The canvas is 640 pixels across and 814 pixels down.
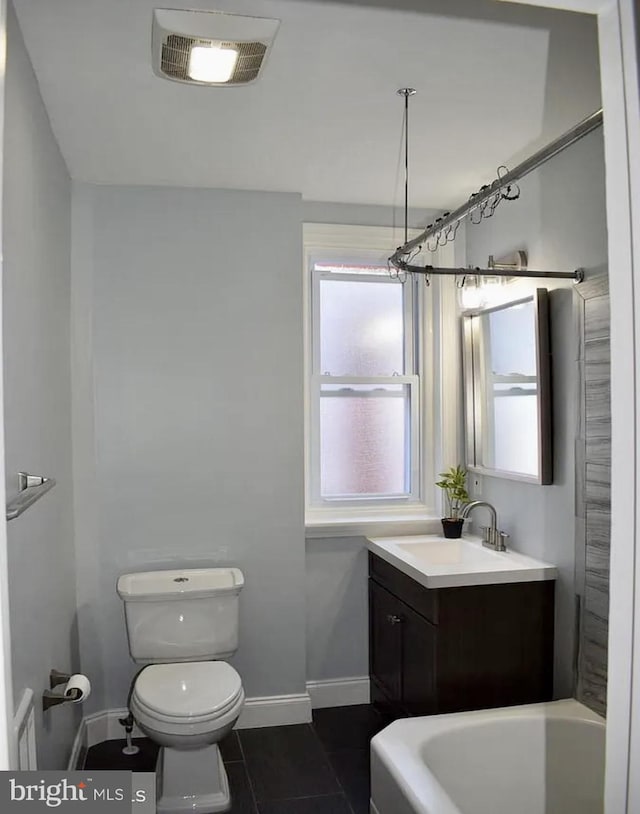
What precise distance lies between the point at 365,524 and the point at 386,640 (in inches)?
21.5

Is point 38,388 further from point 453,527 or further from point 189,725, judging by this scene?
point 453,527

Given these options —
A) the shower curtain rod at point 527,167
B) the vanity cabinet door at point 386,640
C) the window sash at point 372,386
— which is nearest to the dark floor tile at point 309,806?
the vanity cabinet door at point 386,640

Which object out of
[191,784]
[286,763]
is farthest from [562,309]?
[191,784]

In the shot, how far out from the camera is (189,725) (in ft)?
8.06

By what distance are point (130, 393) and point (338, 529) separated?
1173 millimetres

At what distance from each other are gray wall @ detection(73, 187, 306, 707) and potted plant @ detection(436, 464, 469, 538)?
71 centimetres

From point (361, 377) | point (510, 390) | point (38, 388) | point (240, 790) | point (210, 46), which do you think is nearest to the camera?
point (210, 46)

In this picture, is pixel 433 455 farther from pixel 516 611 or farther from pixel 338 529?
pixel 516 611

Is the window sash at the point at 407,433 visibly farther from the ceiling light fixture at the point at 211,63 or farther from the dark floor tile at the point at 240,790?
the ceiling light fixture at the point at 211,63

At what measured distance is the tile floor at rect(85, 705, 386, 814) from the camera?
8.53 feet

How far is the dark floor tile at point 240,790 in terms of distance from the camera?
257 cm

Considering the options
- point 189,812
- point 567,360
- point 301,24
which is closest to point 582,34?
point 301,24

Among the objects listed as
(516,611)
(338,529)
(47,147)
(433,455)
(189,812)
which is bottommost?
(189,812)

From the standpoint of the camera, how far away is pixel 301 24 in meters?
1.86
